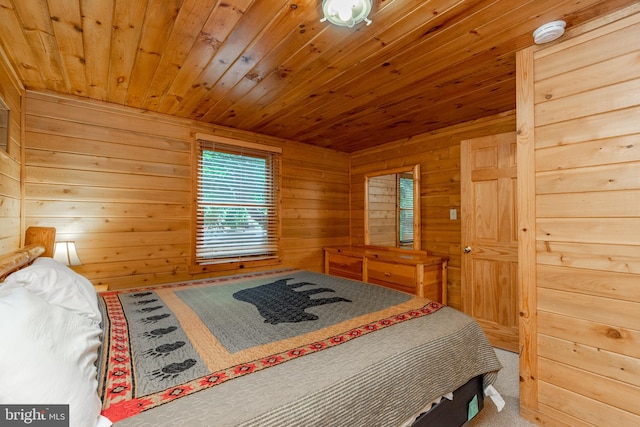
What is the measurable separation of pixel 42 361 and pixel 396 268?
2.99 meters

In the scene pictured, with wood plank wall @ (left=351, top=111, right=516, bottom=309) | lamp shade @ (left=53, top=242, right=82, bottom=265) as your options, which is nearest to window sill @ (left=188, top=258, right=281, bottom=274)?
lamp shade @ (left=53, top=242, right=82, bottom=265)

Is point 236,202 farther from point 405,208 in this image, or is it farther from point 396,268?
point 405,208

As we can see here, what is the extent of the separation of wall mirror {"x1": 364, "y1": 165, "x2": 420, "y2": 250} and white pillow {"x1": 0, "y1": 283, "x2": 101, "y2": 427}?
331cm

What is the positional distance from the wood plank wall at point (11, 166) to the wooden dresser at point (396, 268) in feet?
10.1

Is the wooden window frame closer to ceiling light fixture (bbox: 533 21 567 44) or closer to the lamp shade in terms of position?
the lamp shade

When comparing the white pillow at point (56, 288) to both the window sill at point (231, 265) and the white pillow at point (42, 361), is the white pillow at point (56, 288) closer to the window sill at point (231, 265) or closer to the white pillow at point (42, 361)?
the white pillow at point (42, 361)

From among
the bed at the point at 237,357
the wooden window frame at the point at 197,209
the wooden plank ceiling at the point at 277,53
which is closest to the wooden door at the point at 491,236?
the wooden plank ceiling at the point at 277,53

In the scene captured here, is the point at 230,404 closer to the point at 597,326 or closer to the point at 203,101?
the point at 597,326

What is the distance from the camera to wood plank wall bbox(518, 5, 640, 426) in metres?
1.48

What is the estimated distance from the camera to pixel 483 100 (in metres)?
2.61

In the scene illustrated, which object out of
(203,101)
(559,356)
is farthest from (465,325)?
(203,101)

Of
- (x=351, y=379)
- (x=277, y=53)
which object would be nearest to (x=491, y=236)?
(x=351, y=379)

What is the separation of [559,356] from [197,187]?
328 centimetres

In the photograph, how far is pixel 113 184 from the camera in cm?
272
